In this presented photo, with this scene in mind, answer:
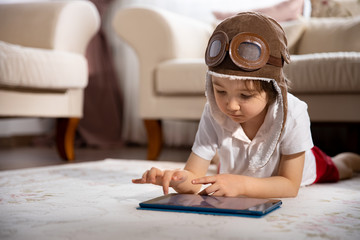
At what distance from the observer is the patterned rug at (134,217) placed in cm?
71

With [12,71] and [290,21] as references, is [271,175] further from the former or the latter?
[290,21]

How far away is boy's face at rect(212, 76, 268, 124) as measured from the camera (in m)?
0.96

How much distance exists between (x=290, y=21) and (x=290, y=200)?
1.46m

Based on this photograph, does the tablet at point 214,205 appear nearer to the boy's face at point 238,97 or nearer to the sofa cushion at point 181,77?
the boy's face at point 238,97

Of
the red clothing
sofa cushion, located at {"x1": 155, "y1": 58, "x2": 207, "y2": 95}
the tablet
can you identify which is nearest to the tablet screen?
the tablet

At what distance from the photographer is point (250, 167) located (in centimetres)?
110

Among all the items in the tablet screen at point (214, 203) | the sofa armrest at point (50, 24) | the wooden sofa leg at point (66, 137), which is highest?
the sofa armrest at point (50, 24)

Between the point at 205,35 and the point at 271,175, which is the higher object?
the point at 205,35

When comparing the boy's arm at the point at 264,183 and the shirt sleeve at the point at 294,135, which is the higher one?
the shirt sleeve at the point at 294,135

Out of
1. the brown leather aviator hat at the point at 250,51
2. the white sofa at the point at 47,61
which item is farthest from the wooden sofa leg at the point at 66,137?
the brown leather aviator hat at the point at 250,51

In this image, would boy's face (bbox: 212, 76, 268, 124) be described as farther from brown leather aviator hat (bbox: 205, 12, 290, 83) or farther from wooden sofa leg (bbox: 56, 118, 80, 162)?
wooden sofa leg (bbox: 56, 118, 80, 162)

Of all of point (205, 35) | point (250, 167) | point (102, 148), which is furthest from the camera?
point (102, 148)

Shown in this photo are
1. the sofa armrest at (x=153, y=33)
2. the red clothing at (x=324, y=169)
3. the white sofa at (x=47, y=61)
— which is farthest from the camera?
the sofa armrest at (x=153, y=33)

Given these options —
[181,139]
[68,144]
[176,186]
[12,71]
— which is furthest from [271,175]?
[181,139]
